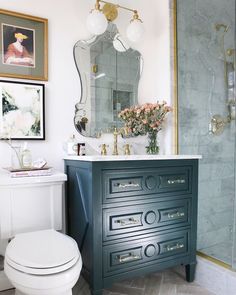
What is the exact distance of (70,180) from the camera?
191cm

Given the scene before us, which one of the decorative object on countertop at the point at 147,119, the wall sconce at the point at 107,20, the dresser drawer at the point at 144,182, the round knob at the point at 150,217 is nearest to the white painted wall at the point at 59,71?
the wall sconce at the point at 107,20

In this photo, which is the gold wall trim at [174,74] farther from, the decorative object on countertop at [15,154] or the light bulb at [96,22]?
the decorative object on countertop at [15,154]

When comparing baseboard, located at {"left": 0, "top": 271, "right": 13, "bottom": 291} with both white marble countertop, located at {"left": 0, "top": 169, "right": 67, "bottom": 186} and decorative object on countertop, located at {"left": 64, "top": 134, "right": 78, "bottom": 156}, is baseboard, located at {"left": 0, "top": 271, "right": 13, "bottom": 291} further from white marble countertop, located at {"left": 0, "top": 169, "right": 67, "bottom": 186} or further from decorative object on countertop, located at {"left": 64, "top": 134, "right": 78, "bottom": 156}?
decorative object on countertop, located at {"left": 64, "top": 134, "right": 78, "bottom": 156}

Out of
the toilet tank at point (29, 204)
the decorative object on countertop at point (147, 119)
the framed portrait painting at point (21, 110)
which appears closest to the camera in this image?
the toilet tank at point (29, 204)

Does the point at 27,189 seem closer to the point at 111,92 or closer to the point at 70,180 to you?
the point at 70,180

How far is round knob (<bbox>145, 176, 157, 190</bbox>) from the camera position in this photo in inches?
67.1

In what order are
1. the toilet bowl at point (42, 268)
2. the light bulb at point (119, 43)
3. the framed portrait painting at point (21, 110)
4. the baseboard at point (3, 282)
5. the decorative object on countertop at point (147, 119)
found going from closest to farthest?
the toilet bowl at point (42, 268), the baseboard at point (3, 282), the framed portrait painting at point (21, 110), the decorative object on countertop at point (147, 119), the light bulb at point (119, 43)

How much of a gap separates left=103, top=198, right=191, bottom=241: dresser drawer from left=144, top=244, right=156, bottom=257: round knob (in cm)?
12

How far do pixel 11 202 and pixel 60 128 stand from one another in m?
0.69

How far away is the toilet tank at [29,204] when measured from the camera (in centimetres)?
161

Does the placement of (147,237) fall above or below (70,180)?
below

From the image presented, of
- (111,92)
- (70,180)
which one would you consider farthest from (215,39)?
(70,180)

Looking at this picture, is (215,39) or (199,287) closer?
(199,287)

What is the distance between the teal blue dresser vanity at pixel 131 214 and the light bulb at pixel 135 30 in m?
1.13
